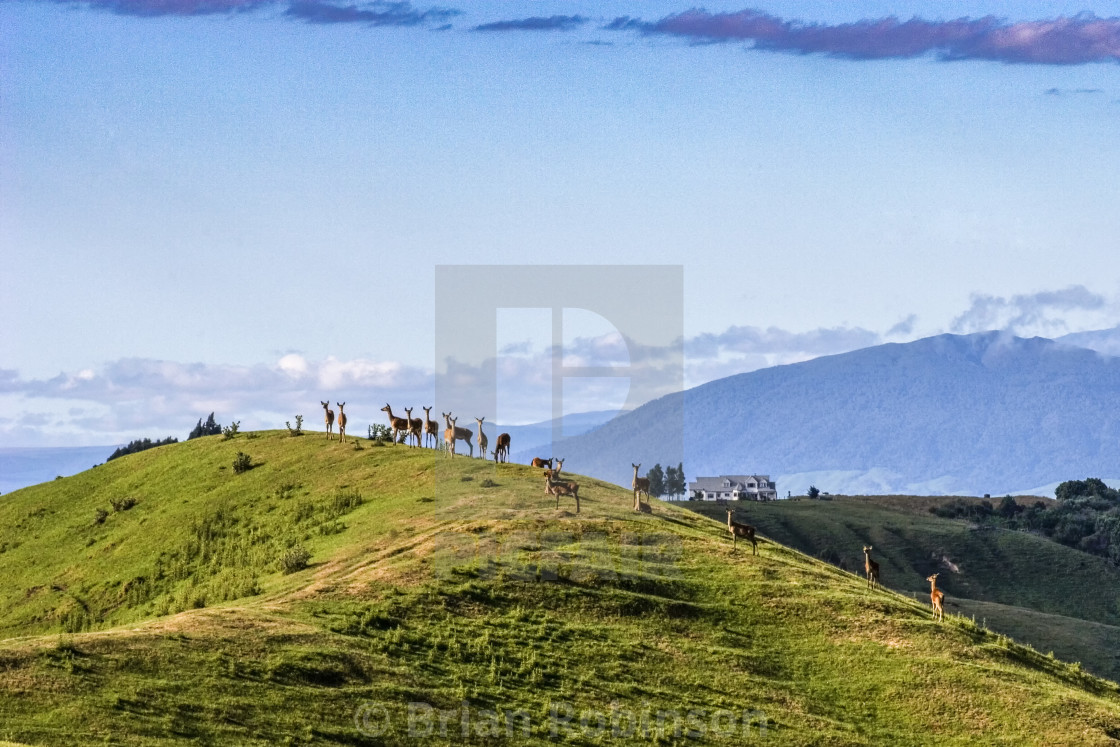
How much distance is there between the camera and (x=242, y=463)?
263 feet

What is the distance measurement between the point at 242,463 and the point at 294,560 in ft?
81.3

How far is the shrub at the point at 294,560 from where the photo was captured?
56656 millimetres

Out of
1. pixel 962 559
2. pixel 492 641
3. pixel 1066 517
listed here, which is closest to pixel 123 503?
pixel 492 641

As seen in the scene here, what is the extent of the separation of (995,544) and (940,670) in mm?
93645

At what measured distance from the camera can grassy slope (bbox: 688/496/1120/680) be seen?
386 feet

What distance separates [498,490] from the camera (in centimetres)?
6184

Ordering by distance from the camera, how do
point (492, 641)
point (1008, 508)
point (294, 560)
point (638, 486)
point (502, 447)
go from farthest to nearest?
point (1008, 508) → point (502, 447) → point (638, 486) → point (294, 560) → point (492, 641)

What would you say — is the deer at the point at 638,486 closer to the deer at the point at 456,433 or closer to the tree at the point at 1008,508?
the deer at the point at 456,433

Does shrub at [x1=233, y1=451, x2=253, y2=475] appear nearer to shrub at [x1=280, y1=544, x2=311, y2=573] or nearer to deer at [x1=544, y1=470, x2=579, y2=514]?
shrub at [x1=280, y1=544, x2=311, y2=573]

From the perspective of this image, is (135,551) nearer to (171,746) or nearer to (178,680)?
(178,680)

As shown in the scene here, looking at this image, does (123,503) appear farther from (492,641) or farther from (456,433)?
(492,641)
